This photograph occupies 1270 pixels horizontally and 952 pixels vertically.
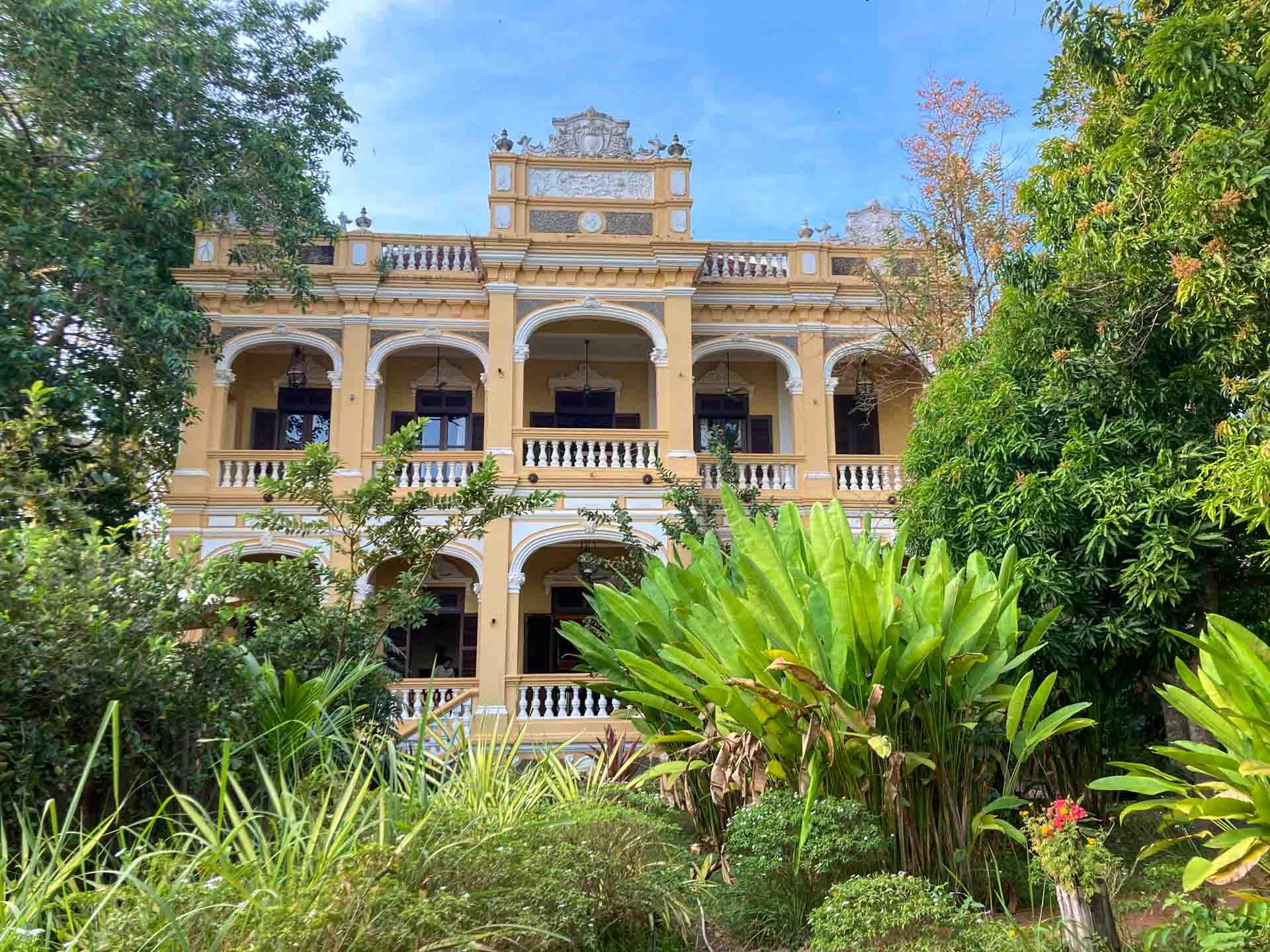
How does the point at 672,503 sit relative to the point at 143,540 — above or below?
above

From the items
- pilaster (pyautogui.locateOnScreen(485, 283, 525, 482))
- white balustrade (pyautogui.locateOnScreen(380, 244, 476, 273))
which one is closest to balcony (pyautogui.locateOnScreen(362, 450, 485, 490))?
pilaster (pyautogui.locateOnScreen(485, 283, 525, 482))

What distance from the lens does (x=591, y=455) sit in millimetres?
12797

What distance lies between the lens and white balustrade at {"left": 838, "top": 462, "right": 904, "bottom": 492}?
43.9ft

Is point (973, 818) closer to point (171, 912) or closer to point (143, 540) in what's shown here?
point (171, 912)

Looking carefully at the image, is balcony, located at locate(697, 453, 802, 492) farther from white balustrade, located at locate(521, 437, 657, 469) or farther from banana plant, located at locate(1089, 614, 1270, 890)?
banana plant, located at locate(1089, 614, 1270, 890)

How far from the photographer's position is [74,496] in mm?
10328

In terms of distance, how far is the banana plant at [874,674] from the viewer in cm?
475

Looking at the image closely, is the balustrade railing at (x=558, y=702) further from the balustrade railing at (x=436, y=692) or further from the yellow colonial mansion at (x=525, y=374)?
the balustrade railing at (x=436, y=692)

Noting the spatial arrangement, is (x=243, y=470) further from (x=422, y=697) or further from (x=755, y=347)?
(x=755, y=347)

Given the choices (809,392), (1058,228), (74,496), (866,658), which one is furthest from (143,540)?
(809,392)

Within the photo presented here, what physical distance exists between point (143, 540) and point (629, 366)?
11.0 meters

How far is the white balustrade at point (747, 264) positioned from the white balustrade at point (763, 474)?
3045mm

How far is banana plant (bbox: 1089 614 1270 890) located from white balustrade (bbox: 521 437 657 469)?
8.78 metres

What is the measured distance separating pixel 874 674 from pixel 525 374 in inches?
438
